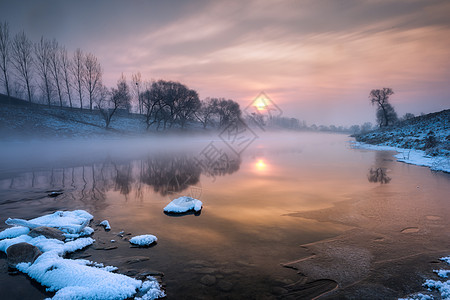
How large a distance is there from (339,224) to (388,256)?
7.87ft

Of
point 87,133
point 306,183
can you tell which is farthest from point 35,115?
point 306,183

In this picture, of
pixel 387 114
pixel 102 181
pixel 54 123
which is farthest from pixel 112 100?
pixel 387 114

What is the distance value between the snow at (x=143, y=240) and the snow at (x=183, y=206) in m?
2.86

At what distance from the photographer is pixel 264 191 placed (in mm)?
14156

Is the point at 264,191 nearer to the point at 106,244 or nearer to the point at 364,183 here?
the point at 364,183

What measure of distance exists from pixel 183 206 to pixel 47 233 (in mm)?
5039

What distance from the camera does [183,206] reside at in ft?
35.4

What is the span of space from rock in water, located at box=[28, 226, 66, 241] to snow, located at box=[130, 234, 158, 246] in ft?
7.89

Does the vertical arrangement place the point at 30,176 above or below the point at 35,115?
below

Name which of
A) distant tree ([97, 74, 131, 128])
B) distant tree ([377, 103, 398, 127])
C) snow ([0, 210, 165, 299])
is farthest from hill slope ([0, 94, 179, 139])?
distant tree ([377, 103, 398, 127])

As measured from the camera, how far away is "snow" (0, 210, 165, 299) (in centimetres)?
497

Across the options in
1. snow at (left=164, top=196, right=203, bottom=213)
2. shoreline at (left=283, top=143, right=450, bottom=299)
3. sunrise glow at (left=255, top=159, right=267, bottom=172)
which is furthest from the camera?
sunrise glow at (left=255, top=159, right=267, bottom=172)

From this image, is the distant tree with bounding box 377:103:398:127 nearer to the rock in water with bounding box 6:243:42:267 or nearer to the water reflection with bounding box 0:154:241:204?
the water reflection with bounding box 0:154:241:204

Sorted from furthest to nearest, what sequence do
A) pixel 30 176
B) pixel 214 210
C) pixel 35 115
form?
pixel 35 115, pixel 30 176, pixel 214 210
